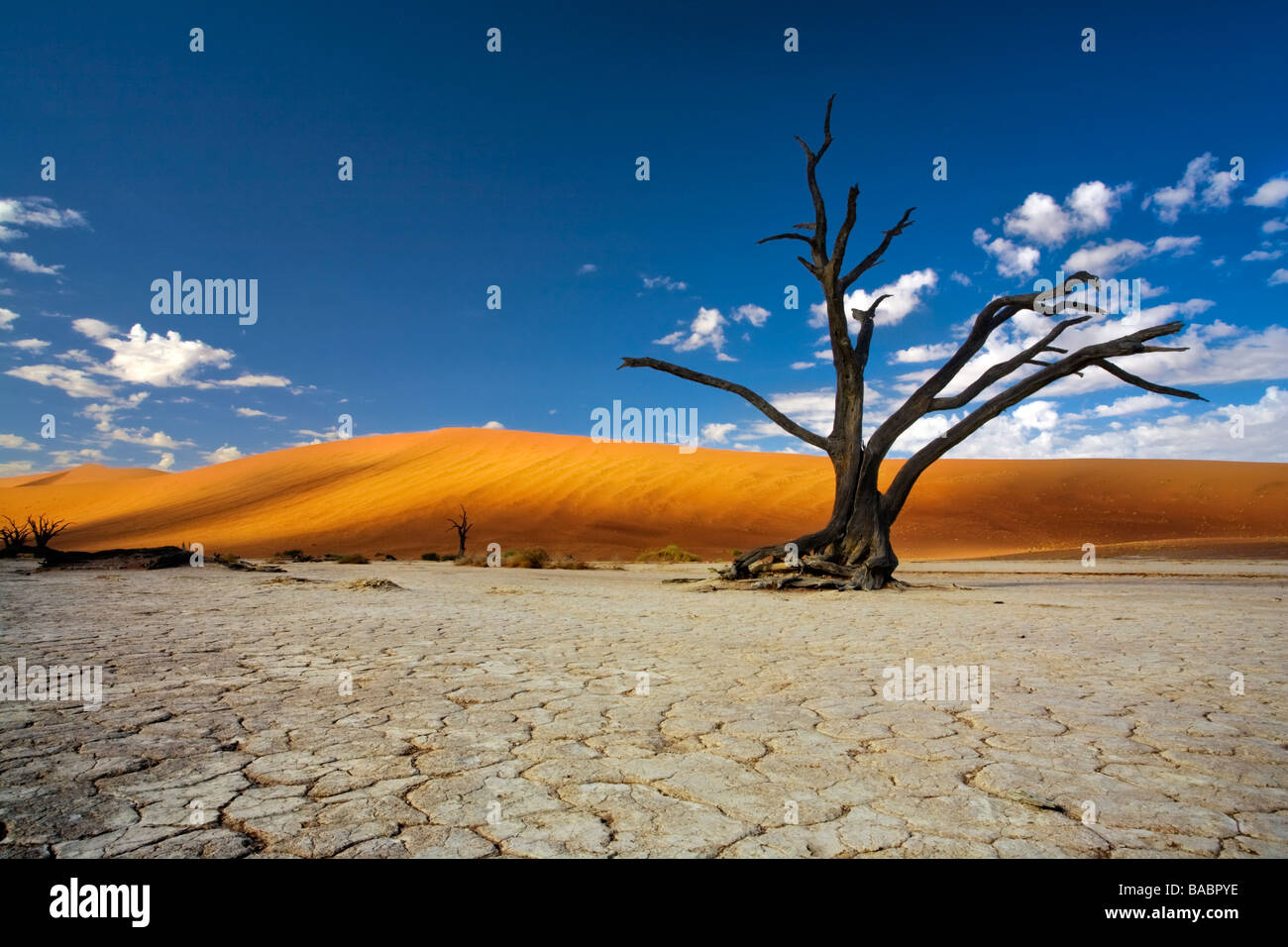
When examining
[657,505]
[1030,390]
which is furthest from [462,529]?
[1030,390]

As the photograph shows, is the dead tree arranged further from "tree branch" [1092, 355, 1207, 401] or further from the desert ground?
the desert ground

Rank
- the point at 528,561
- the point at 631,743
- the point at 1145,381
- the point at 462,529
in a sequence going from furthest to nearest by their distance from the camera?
1. the point at 462,529
2. the point at 528,561
3. the point at 1145,381
4. the point at 631,743

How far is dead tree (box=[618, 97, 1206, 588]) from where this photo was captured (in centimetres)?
1055

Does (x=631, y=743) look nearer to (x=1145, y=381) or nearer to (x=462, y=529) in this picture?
(x=1145, y=381)

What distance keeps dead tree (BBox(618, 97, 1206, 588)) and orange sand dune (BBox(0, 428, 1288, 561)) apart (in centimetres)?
1201

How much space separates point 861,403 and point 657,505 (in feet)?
65.3

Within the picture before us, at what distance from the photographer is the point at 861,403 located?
434 inches

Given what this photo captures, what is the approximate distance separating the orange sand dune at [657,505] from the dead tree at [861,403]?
1201 cm

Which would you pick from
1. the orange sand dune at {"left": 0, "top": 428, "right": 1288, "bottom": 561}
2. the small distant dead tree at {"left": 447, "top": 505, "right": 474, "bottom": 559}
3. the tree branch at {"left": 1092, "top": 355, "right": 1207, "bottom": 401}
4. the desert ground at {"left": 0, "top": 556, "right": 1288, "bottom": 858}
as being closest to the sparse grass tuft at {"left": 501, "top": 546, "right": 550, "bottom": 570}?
the small distant dead tree at {"left": 447, "top": 505, "right": 474, "bottom": 559}

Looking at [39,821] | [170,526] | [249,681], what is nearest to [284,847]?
[39,821]

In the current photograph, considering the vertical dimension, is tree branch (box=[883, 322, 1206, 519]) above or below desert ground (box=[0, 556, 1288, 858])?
above

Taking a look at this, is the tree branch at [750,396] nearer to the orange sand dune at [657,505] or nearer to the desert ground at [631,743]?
the desert ground at [631,743]

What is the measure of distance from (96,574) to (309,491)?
3081 centimetres
